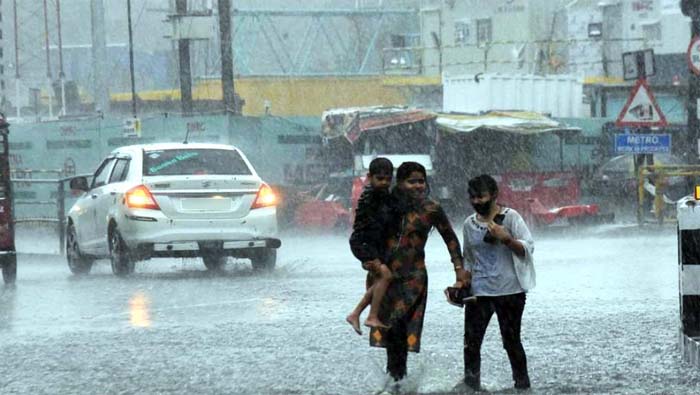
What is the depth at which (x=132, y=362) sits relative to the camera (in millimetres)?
10383

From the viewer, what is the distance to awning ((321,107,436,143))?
3153 cm

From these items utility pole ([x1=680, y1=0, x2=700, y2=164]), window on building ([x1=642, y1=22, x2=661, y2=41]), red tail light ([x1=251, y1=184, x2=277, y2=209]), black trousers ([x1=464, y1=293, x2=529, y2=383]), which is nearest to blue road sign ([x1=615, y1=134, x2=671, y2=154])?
utility pole ([x1=680, y1=0, x2=700, y2=164])

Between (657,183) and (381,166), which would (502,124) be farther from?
(381,166)

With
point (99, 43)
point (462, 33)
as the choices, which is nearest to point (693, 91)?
point (99, 43)

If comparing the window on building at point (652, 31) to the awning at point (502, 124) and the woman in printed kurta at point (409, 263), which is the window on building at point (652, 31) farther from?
the woman in printed kurta at point (409, 263)

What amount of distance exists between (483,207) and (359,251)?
695mm

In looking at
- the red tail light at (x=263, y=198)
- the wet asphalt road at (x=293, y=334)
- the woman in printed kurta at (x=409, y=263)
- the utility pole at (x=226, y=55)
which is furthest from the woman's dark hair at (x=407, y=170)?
the utility pole at (x=226, y=55)

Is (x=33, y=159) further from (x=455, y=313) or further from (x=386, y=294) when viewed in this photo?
(x=386, y=294)

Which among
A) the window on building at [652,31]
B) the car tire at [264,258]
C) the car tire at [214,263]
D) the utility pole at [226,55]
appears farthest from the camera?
the window on building at [652,31]

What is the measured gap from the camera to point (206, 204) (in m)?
17.6

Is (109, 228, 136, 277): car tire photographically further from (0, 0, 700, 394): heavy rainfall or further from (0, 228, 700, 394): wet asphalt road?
(0, 228, 700, 394): wet asphalt road

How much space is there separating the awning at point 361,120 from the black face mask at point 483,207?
22.6m

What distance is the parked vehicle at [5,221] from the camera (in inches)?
684

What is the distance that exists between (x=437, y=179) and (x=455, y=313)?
60.8 ft
